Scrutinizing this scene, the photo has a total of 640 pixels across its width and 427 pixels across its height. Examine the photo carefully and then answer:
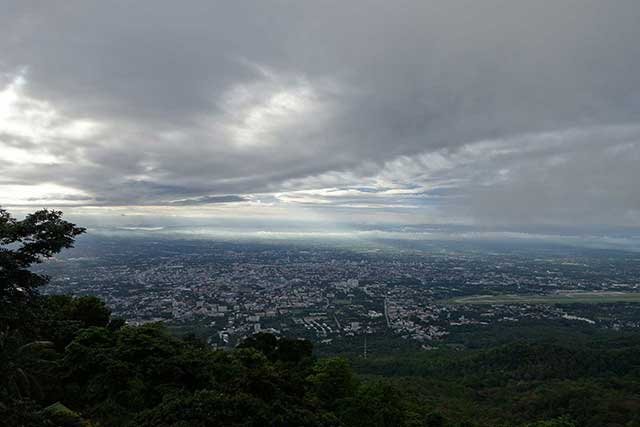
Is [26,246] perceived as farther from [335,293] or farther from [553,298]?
[553,298]

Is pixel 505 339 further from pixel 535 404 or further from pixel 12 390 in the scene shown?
pixel 12 390

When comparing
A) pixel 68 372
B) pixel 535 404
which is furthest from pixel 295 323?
pixel 68 372

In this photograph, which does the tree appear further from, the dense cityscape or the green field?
the green field

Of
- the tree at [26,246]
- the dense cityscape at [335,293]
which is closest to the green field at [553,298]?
the dense cityscape at [335,293]

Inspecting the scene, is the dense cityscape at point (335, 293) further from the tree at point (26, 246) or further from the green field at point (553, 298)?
the tree at point (26, 246)

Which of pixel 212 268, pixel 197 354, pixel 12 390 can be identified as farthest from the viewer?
pixel 212 268

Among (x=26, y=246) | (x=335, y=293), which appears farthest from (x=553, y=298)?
(x=26, y=246)
